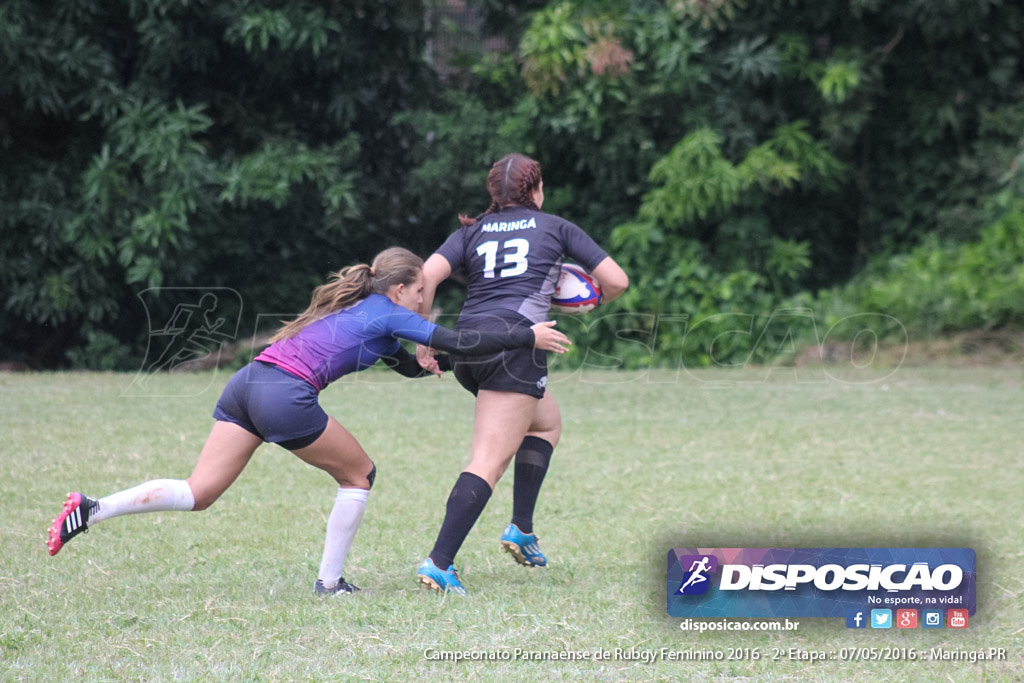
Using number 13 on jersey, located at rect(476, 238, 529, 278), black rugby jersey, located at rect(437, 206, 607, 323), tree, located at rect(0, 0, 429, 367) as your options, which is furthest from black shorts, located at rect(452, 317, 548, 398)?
tree, located at rect(0, 0, 429, 367)

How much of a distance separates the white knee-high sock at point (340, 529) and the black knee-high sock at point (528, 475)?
0.73m

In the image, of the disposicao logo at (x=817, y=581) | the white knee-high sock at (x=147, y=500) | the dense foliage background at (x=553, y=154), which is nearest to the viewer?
the disposicao logo at (x=817, y=581)

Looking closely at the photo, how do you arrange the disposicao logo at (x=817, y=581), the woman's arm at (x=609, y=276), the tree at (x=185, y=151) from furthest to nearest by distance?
A: the tree at (x=185, y=151)
the woman's arm at (x=609, y=276)
the disposicao logo at (x=817, y=581)

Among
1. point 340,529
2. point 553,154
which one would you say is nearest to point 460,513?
point 340,529

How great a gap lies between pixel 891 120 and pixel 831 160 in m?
1.81

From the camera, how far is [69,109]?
14.2 metres

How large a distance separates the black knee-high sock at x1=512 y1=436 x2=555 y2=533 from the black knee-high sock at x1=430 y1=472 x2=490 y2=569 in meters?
0.46

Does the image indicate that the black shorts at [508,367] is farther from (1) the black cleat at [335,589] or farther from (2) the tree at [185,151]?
(2) the tree at [185,151]

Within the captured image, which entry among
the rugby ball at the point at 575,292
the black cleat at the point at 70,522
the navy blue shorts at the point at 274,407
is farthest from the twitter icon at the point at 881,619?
the black cleat at the point at 70,522

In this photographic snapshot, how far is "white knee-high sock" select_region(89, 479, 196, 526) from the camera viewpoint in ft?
15.5

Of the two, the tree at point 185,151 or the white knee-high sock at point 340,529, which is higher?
the tree at point 185,151

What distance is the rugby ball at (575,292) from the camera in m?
5.19

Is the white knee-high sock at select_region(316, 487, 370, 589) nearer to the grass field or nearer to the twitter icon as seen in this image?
the grass field

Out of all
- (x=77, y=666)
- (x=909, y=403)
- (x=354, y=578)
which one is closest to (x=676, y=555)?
(x=354, y=578)
